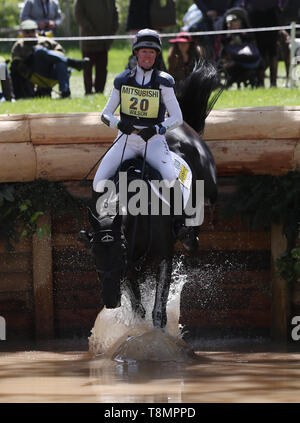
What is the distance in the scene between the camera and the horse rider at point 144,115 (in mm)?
8500

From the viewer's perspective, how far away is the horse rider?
8.50m

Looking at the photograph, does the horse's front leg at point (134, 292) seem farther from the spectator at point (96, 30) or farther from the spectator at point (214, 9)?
the spectator at point (214, 9)

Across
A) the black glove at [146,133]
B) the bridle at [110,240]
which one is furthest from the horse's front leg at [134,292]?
the black glove at [146,133]

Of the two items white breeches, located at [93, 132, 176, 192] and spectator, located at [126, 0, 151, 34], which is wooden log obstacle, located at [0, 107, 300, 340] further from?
spectator, located at [126, 0, 151, 34]

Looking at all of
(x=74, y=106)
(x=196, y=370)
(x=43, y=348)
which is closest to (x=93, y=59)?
(x=74, y=106)

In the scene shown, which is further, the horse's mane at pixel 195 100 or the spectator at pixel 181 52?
the spectator at pixel 181 52

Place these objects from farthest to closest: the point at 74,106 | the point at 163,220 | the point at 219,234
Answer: the point at 74,106 → the point at 219,234 → the point at 163,220

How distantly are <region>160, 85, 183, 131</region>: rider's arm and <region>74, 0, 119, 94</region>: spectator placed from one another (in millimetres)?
5322

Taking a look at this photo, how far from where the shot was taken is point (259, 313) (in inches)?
422

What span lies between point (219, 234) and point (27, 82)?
473cm

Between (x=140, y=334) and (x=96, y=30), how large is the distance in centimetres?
657

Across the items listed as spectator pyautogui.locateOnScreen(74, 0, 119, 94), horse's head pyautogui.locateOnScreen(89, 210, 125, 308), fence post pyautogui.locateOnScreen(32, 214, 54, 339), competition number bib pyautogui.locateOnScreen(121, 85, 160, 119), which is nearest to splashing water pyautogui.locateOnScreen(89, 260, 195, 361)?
horse's head pyautogui.locateOnScreen(89, 210, 125, 308)

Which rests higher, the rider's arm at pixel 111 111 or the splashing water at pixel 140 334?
the rider's arm at pixel 111 111
